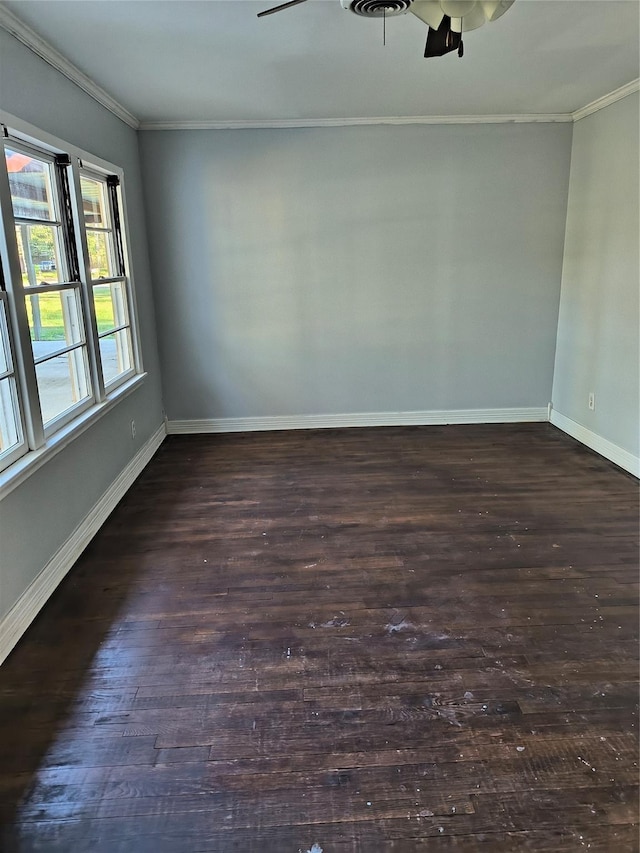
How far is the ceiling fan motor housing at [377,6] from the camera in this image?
6.28ft

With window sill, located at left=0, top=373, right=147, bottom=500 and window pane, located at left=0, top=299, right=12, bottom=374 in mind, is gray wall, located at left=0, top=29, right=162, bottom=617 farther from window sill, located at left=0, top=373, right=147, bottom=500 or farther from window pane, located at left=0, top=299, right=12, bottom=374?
window pane, located at left=0, top=299, right=12, bottom=374

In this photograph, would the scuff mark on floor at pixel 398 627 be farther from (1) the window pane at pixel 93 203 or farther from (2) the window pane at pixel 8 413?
A: (1) the window pane at pixel 93 203

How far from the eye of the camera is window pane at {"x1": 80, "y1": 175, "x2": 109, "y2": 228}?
3666 millimetres

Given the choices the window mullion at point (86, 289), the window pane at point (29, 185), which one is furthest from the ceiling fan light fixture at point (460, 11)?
the window mullion at point (86, 289)

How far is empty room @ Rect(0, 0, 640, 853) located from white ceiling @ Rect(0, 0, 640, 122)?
0.08 feet

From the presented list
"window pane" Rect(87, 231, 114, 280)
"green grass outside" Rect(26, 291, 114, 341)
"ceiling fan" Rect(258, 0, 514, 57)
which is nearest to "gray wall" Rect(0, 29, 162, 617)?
"window pane" Rect(87, 231, 114, 280)

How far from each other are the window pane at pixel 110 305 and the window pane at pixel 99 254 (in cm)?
9

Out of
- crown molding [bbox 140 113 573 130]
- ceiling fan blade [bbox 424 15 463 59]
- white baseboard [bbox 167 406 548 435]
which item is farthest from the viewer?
white baseboard [bbox 167 406 548 435]

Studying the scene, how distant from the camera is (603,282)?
441cm

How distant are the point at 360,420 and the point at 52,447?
122 inches

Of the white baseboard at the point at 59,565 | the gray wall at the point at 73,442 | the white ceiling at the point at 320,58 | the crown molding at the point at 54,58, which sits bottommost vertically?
the white baseboard at the point at 59,565

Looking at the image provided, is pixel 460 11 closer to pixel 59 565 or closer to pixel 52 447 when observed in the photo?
pixel 52 447

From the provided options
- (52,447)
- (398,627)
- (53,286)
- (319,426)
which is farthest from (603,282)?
(52,447)

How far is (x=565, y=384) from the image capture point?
5.06 metres
